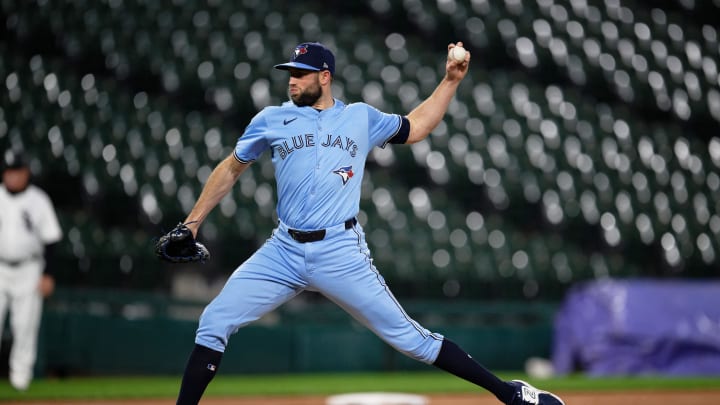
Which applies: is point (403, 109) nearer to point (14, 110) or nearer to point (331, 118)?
point (14, 110)

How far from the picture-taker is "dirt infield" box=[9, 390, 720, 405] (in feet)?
20.5

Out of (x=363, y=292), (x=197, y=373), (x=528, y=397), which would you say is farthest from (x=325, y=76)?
(x=528, y=397)

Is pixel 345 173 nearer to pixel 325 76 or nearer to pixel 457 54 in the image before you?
pixel 325 76

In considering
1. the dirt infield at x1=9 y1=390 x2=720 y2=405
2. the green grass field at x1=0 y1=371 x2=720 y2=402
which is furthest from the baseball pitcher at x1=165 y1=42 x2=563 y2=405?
the green grass field at x1=0 y1=371 x2=720 y2=402

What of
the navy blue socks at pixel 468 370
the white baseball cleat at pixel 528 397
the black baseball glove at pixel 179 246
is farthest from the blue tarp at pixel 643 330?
the black baseball glove at pixel 179 246

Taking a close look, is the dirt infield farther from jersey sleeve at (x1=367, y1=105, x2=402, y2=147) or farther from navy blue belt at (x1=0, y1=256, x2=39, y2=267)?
jersey sleeve at (x1=367, y1=105, x2=402, y2=147)

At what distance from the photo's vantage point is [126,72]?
395 inches

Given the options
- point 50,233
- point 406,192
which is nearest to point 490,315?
point 406,192

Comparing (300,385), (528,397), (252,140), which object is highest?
(252,140)

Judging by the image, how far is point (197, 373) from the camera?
11.1ft

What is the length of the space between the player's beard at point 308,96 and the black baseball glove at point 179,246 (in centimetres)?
64

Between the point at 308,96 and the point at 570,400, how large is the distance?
3.73 meters

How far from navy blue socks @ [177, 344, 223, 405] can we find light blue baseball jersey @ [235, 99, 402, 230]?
567 millimetres

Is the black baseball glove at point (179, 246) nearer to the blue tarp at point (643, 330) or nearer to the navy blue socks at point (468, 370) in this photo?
the navy blue socks at point (468, 370)
